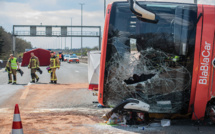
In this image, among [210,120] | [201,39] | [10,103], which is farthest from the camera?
[10,103]

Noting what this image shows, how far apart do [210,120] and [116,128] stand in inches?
81.5

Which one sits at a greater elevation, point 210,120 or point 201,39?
point 201,39

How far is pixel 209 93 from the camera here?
6.93m

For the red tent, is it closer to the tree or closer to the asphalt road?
the asphalt road

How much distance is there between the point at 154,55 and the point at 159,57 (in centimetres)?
11

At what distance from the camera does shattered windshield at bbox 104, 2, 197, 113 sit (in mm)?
7039

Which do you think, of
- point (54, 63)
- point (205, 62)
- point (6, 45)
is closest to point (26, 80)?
point (54, 63)

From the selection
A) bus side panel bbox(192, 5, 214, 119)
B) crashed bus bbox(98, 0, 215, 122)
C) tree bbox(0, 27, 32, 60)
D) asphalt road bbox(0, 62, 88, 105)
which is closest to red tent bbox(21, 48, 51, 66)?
asphalt road bbox(0, 62, 88, 105)

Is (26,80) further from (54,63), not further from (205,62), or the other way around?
(205,62)

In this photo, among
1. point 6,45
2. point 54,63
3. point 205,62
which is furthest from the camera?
point 6,45

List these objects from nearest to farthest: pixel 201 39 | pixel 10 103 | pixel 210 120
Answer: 1. pixel 201 39
2. pixel 210 120
3. pixel 10 103

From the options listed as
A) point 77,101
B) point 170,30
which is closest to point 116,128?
point 170,30

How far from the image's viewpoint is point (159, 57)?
7.06 metres

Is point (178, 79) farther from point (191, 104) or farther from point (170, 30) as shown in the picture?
point (170, 30)
